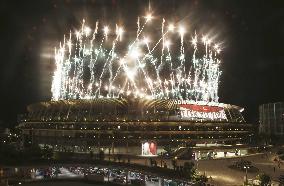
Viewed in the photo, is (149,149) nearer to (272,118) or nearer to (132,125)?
(132,125)

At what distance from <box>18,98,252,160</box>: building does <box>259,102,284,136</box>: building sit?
53108 millimetres

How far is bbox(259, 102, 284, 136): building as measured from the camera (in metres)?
129

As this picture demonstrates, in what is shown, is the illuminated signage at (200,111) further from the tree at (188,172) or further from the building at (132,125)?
A: the tree at (188,172)

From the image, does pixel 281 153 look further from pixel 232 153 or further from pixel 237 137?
pixel 237 137

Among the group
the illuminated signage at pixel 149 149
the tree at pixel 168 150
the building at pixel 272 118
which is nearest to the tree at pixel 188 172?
the tree at pixel 168 150

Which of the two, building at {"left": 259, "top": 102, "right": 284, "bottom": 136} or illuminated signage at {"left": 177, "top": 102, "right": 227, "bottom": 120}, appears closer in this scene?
illuminated signage at {"left": 177, "top": 102, "right": 227, "bottom": 120}

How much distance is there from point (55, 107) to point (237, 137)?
3874cm

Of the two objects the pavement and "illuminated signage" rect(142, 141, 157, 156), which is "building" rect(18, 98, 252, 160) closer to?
"illuminated signage" rect(142, 141, 157, 156)

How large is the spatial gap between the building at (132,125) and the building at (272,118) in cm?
5311

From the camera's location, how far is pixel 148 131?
244 feet

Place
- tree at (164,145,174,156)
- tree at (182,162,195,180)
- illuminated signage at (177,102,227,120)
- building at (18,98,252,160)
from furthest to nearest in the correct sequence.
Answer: illuminated signage at (177,102,227,120) < building at (18,98,252,160) < tree at (164,145,174,156) < tree at (182,162,195,180)

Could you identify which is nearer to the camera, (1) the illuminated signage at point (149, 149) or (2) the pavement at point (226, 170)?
(2) the pavement at point (226, 170)

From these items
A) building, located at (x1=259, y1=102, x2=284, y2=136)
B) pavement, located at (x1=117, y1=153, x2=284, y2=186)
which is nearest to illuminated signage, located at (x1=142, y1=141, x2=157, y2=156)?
pavement, located at (x1=117, y1=153, x2=284, y2=186)

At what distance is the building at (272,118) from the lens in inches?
5064
